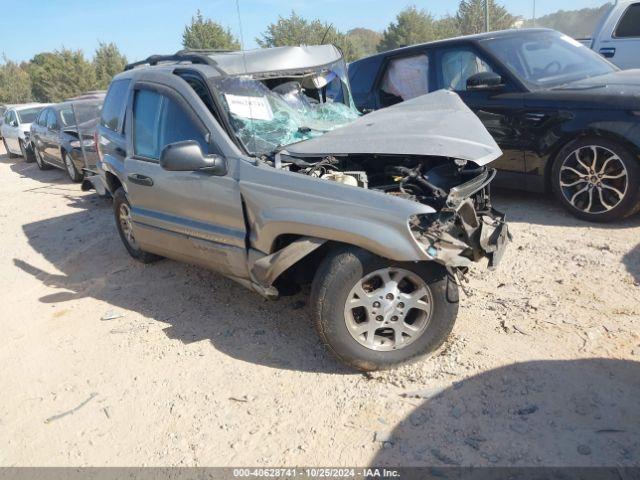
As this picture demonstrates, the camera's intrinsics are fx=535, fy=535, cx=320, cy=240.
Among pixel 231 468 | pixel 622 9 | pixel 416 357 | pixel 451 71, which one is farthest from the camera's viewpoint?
pixel 622 9

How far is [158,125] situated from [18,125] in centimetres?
1509

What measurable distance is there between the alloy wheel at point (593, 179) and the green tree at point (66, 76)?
39125 mm

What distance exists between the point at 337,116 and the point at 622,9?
20.2 ft

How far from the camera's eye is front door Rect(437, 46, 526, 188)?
220 inches

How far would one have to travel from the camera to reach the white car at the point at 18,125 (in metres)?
16.4

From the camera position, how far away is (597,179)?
504 cm

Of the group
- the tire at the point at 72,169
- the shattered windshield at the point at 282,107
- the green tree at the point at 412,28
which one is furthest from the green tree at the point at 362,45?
the shattered windshield at the point at 282,107

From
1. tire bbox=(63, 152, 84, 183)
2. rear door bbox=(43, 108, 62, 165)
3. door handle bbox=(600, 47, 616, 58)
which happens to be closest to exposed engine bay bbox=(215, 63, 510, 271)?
door handle bbox=(600, 47, 616, 58)

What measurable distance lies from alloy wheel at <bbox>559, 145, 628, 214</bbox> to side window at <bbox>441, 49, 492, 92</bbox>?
1.57 m

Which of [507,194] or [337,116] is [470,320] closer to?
[337,116]

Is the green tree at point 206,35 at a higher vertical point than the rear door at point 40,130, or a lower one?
higher

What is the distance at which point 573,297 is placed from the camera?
12.8ft

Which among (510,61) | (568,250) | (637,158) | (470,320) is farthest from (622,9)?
(470,320)

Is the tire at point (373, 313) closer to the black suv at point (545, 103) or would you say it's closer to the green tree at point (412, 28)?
the black suv at point (545, 103)
